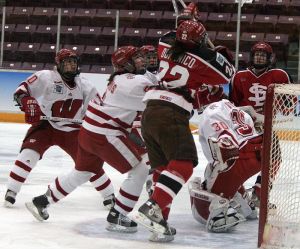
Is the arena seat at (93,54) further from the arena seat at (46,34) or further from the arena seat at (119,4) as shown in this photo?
the arena seat at (119,4)

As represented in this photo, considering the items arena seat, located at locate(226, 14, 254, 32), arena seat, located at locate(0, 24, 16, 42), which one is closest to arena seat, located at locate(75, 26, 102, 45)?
arena seat, located at locate(0, 24, 16, 42)

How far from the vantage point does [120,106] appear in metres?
3.23

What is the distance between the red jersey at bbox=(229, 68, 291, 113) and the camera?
395 centimetres

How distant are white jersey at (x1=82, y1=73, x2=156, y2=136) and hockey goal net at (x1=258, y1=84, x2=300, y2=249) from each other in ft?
1.93

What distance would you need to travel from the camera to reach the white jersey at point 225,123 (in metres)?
3.08

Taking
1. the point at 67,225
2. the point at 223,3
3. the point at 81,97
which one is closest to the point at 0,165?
the point at 81,97

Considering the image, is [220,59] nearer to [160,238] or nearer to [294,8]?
[160,238]

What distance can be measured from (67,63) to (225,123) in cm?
104

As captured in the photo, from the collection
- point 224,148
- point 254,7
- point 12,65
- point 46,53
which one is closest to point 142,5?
point 254,7

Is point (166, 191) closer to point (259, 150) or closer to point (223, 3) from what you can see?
point (259, 150)

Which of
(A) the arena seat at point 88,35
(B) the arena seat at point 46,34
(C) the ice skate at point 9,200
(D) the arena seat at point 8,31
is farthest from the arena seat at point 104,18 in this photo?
(C) the ice skate at point 9,200

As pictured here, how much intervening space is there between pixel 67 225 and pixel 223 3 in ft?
23.9

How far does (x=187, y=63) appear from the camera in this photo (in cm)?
296

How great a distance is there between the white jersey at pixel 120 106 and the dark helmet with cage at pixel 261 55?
838mm
